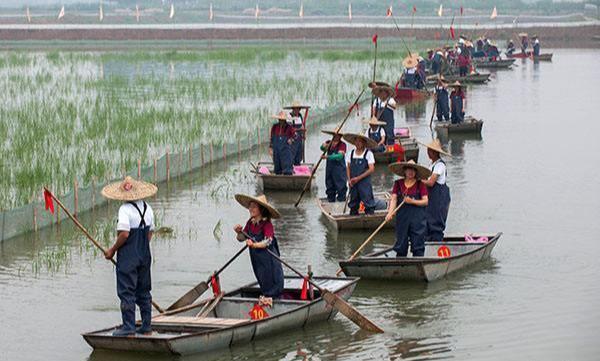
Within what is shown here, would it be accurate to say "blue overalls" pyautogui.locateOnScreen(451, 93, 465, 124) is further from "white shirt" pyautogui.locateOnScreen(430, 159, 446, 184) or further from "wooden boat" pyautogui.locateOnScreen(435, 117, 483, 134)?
"white shirt" pyautogui.locateOnScreen(430, 159, 446, 184)

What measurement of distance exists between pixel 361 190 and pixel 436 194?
2.21 m

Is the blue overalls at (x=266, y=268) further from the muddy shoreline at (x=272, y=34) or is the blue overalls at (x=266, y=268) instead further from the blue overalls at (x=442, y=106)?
the muddy shoreline at (x=272, y=34)

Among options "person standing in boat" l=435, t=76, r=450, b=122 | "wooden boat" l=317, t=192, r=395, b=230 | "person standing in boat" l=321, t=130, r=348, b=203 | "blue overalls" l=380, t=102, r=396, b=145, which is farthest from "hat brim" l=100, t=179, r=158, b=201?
"person standing in boat" l=435, t=76, r=450, b=122

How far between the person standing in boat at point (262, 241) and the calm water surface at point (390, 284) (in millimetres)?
574

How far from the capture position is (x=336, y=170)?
20531 mm

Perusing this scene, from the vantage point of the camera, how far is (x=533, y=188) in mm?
24203

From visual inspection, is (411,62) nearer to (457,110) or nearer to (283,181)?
(457,110)

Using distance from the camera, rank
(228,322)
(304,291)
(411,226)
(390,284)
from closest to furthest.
→ (228,322) → (304,291) → (411,226) → (390,284)

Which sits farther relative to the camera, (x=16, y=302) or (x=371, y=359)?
(x=16, y=302)

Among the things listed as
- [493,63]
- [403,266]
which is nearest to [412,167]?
[403,266]

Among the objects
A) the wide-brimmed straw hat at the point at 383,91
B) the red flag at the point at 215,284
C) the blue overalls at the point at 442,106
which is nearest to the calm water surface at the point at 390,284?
the red flag at the point at 215,284

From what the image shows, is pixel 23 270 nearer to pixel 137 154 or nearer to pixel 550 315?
pixel 550 315

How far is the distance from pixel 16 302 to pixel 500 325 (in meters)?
5.50

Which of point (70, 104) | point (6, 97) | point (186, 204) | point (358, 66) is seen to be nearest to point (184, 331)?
point (186, 204)
